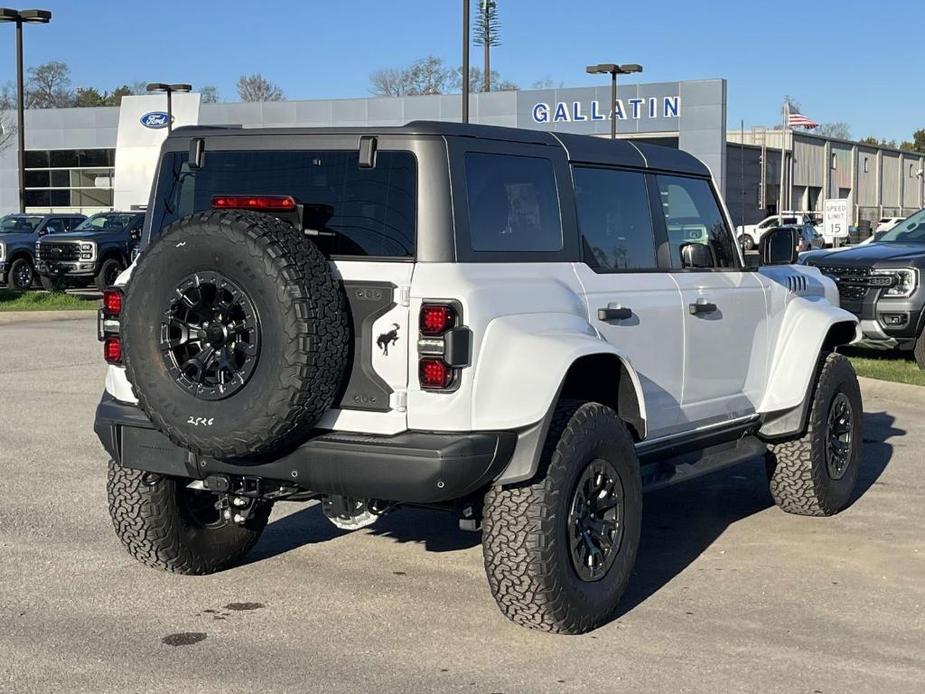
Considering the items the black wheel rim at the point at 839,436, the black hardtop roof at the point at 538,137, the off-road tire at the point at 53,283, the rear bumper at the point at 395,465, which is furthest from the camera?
the off-road tire at the point at 53,283

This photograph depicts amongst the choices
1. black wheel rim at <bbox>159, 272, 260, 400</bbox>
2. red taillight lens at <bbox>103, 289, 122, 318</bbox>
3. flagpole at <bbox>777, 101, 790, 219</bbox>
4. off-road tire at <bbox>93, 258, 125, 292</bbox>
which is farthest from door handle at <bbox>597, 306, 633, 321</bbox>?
flagpole at <bbox>777, 101, 790, 219</bbox>

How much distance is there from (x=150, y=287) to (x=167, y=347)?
0.80 ft

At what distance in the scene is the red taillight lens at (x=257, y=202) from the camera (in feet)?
16.6

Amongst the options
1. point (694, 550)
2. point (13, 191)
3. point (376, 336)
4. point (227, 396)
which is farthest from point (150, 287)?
point (13, 191)

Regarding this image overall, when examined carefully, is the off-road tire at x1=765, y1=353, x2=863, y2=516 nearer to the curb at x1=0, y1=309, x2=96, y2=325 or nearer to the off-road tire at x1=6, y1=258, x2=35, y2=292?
the curb at x1=0, y1=309, x2=96, y2=325

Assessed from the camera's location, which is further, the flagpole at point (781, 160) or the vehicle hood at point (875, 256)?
the flagpole at point (781, 160)

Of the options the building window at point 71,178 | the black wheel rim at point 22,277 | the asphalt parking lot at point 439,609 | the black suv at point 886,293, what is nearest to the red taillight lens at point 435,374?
the asphalt parking lot at point 439,609

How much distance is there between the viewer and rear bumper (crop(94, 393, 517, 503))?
4.80 meters

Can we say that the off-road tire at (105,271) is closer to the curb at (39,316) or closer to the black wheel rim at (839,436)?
the curb at (39,316)

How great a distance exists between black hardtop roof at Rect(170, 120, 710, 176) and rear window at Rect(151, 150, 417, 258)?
0.30 ft

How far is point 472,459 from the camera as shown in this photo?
4.83m

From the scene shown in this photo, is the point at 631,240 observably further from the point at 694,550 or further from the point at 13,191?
the point at 13,191

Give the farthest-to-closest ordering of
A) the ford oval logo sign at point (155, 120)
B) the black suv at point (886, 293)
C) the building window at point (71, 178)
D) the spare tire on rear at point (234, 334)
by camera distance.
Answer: the building window at point (71, 178) < the ford oval logo sign at point (155, 120) < the black suv at point (886, 293) < the spare tire on rear at point (234, 334)

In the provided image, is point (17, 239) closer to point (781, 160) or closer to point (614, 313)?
point (614, 313)
